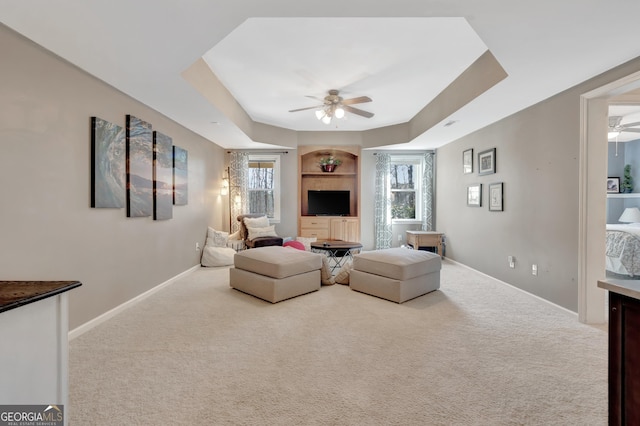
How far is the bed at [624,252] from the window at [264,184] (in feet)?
19.4

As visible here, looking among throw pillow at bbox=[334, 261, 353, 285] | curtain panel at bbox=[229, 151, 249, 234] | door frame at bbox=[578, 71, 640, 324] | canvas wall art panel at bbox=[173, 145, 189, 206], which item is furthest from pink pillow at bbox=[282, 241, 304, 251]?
door frame at bbox=[578, 71, 640, 324]

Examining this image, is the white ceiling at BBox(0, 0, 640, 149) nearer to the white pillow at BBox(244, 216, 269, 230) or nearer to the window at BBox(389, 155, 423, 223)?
the white pillow at BBox(244, 216, 269, 230)

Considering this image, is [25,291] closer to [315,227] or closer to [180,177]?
[180,177]

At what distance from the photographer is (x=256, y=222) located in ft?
20.1

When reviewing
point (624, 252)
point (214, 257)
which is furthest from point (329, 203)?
point (624, 252)

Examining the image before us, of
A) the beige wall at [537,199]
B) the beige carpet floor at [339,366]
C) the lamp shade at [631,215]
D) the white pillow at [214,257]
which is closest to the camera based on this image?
the beige carpet floor at [339,366]

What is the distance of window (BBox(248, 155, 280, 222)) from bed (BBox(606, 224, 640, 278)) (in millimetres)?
5916

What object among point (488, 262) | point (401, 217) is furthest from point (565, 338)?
point (401, 217)

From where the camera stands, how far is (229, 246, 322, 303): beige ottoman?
3373 millimetres

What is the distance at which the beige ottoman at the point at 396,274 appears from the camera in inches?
133

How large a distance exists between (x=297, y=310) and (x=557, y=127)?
11.4 ft

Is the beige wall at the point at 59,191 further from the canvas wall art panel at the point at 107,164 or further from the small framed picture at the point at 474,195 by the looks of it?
the small framed picture at the point at 474,195

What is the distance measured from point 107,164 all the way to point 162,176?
1.07 m

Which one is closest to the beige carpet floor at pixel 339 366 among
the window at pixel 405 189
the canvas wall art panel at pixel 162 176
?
the canvas wall art panel at pixel 162 176
